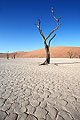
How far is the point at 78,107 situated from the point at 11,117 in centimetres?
183

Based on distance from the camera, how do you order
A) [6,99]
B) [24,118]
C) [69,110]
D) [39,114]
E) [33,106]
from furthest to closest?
[6,99], [33,106], [69,110], [39,114], [24,118]

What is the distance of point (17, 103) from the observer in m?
2.26

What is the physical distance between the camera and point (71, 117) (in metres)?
1.75

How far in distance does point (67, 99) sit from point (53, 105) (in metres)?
0.63

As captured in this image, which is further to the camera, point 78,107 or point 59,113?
point 78,107

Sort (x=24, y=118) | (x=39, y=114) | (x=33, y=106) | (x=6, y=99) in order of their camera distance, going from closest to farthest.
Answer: (x=24, y=118), (x=39, y=114), (x=33, y=106), (x=6, y=99)

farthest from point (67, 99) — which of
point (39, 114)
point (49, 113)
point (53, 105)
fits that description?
point (39, 114)

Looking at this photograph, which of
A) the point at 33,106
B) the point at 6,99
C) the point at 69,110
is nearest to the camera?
the point at 69,110

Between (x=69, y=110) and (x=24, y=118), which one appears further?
(x=69, y=110)

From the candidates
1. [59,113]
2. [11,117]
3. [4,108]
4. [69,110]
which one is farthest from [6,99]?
[69,110]

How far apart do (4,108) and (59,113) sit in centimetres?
151

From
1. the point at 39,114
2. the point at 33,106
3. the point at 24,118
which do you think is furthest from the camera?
the point at 33,106

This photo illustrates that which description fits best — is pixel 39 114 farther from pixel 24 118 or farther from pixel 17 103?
pixel 17 103

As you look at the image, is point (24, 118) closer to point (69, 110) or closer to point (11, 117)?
point (11, 117)
